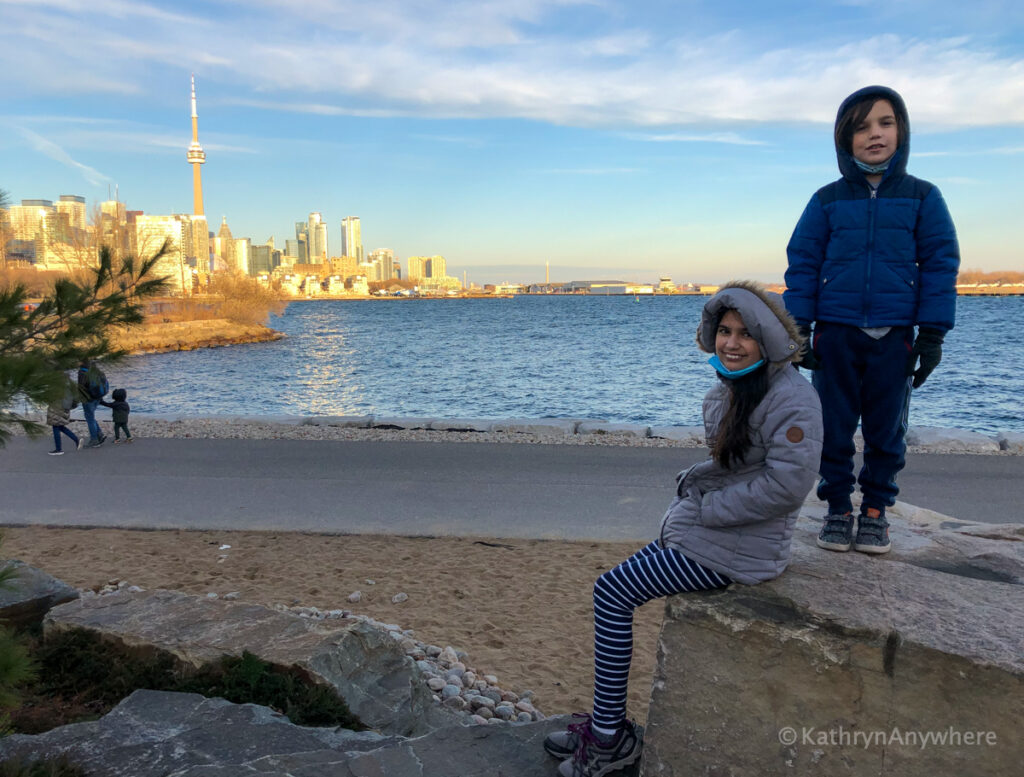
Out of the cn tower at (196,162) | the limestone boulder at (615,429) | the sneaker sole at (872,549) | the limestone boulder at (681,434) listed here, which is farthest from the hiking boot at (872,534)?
the cn tower at (196,162)

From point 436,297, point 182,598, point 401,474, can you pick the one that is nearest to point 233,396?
point 401,474

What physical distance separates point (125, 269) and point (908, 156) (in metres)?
3.62

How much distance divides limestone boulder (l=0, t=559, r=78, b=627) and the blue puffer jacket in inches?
170

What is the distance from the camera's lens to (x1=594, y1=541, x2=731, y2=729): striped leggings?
9.00 feet

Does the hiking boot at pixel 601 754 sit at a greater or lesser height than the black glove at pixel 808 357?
lesser

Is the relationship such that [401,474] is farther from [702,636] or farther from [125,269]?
[702,636]

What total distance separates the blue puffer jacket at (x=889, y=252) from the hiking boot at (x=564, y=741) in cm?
203

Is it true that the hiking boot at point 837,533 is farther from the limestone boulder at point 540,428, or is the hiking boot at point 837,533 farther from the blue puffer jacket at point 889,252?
the limestone boulder at point 540,428

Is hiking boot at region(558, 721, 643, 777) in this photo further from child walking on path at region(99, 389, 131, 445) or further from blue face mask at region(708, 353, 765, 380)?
child walking on path at region(99, 389, 131, 445)

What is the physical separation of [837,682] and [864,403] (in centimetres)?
150

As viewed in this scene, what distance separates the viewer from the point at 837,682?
8.22 feet

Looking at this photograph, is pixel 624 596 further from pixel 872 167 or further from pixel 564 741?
pixel 872 167

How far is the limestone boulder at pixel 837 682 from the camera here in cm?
238

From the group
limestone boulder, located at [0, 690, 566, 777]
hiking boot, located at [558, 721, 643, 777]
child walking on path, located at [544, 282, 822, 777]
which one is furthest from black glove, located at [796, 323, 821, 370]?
limestone boulder, located at [0, 690, 566, 777]
